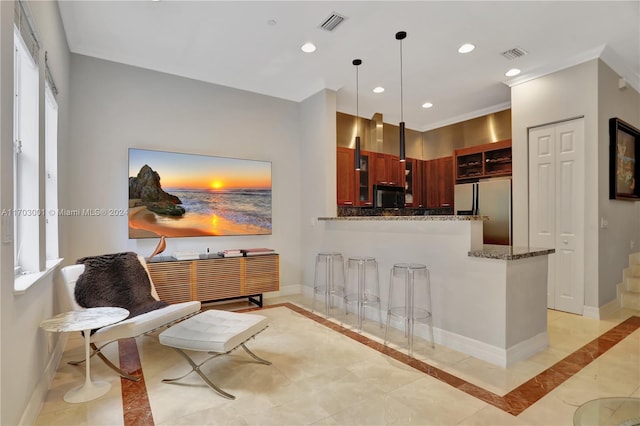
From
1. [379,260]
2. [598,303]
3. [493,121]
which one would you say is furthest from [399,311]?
[493,121]

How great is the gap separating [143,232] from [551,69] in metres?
5.44

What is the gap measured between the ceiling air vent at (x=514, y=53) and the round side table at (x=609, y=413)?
3.58 metres

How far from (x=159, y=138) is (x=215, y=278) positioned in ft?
6.34

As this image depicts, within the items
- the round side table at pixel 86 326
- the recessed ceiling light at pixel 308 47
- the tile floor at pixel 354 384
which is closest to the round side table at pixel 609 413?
the tile floor at pixel 354 384

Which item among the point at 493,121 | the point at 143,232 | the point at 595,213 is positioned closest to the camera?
the point at 595,213

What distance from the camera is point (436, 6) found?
2.97m

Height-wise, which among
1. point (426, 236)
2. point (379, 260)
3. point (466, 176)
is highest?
point (466, 176)

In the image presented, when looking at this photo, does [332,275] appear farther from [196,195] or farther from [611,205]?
[611,205]

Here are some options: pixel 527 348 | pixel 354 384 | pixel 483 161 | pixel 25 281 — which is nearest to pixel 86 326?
pixel 25 281

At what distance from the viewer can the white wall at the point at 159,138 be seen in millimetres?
3697

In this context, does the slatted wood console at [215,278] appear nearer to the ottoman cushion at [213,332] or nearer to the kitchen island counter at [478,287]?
the ottoman cushion at [213,332]

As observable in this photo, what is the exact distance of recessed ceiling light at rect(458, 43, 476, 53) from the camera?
143 inches

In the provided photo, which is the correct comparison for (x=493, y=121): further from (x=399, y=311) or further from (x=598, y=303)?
(x=399, y=311)

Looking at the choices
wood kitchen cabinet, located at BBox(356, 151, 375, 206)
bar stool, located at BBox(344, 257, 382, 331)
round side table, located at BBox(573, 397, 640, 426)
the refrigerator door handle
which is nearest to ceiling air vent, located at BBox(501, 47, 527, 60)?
the refrigerator door handle
